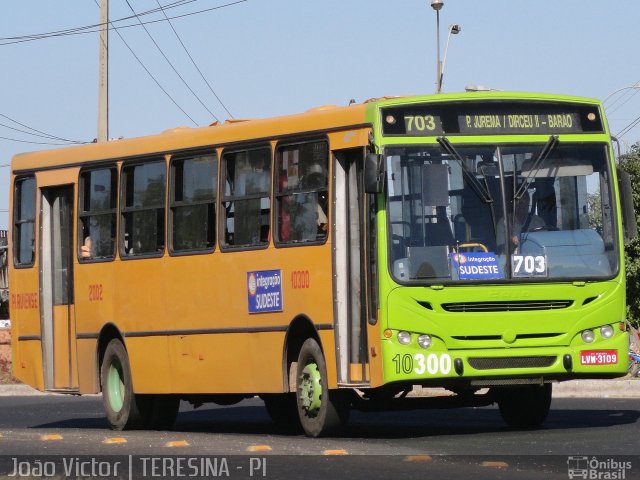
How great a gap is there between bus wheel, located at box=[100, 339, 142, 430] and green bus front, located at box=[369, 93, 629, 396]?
5223 millimetres

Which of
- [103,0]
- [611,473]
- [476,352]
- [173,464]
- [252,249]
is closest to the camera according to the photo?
[611,473]

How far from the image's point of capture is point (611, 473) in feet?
40.4

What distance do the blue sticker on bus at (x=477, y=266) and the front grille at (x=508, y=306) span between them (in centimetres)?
24

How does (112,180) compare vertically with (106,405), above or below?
above

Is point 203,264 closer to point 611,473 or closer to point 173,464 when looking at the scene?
point 173,464

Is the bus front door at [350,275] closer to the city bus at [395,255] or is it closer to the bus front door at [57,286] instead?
the city bus at [395,255]

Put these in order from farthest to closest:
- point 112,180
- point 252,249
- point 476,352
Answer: point 112,180
point 252,249
point 476,352

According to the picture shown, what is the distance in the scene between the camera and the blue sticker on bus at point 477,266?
15805 millimetres

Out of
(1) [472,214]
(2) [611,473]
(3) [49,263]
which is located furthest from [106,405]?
(2) [611,473]

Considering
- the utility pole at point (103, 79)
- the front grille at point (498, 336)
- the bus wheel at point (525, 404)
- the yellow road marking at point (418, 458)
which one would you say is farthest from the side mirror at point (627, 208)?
the utility pole at point (103, 79)

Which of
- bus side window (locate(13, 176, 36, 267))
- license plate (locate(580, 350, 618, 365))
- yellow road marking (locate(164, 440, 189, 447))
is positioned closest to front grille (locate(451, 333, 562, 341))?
license plate (locate(580, 350, 618, 365))

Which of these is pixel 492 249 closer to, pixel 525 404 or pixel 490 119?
pixel 490 119

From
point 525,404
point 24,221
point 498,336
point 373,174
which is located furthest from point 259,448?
point 24,221

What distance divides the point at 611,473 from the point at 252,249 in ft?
20.8
